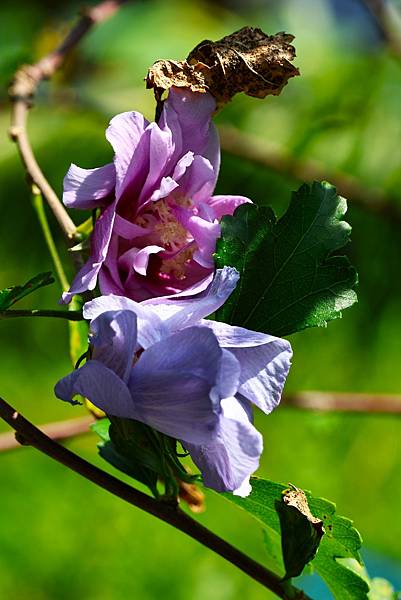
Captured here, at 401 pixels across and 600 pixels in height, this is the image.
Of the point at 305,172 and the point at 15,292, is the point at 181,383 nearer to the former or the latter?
the point at 15,292

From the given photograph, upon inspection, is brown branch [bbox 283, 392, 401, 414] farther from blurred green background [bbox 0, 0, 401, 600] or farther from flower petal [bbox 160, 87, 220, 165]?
flower petal [bbox 160, 87, 220, 165]

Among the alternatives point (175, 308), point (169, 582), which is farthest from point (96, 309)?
point (169, 582)

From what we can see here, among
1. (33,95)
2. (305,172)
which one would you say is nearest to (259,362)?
(33,95)

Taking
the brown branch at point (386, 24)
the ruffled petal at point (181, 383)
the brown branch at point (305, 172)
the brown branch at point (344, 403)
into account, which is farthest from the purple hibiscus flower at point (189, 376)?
the brown branch at point (386, 24)

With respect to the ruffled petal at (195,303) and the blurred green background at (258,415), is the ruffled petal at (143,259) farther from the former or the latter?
the blurred green background at (258,415)

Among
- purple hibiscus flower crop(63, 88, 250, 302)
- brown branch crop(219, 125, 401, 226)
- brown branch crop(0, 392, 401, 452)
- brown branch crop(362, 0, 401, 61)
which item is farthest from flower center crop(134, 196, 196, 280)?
brown branch crop(362, 0, 401, 61)

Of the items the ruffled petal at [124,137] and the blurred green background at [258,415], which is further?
the blurred green background at [258,415]
